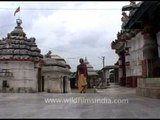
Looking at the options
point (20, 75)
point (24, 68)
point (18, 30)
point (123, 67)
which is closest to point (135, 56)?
point (123, 67)

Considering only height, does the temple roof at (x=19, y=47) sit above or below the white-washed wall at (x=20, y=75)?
above

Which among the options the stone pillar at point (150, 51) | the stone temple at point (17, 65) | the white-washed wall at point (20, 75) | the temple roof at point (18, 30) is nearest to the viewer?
the stone pillar at point (150, 51)

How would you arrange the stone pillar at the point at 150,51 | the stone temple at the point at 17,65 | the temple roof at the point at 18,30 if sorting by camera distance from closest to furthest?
the stone pillar at the point at 150,51, the stone temple at the point at 17,65, the temple roof at the point at 18,30

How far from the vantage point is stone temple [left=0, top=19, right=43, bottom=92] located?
3042cm

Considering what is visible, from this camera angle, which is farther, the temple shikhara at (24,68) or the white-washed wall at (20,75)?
the white-washed wall at (20,75)

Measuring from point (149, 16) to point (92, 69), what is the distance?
38306 millimetres

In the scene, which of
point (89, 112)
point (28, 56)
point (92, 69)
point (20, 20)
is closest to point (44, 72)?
point (28, 56)

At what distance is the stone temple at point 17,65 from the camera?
30.4m

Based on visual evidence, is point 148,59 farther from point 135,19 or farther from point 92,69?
point 92,69

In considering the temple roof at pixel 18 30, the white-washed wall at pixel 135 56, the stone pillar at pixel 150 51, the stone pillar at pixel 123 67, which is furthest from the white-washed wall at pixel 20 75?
the stone pillar at pixel 150 51

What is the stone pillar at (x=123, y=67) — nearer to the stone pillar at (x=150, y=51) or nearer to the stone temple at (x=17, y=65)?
the stone temple at (x=17, y=65)

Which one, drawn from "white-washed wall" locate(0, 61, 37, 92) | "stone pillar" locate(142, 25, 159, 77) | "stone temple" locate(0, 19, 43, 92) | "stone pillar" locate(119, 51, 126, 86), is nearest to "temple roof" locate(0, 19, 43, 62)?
"stone temple" locate(0, 19, 43, 92)

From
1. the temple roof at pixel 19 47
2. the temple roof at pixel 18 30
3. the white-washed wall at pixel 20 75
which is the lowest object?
the white-washed wall at pixel 20 75

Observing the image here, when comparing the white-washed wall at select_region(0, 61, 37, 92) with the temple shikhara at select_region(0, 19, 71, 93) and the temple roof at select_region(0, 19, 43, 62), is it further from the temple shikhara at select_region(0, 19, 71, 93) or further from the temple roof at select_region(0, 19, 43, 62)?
the temple roof at select_region(0, 19, 43, 62)
